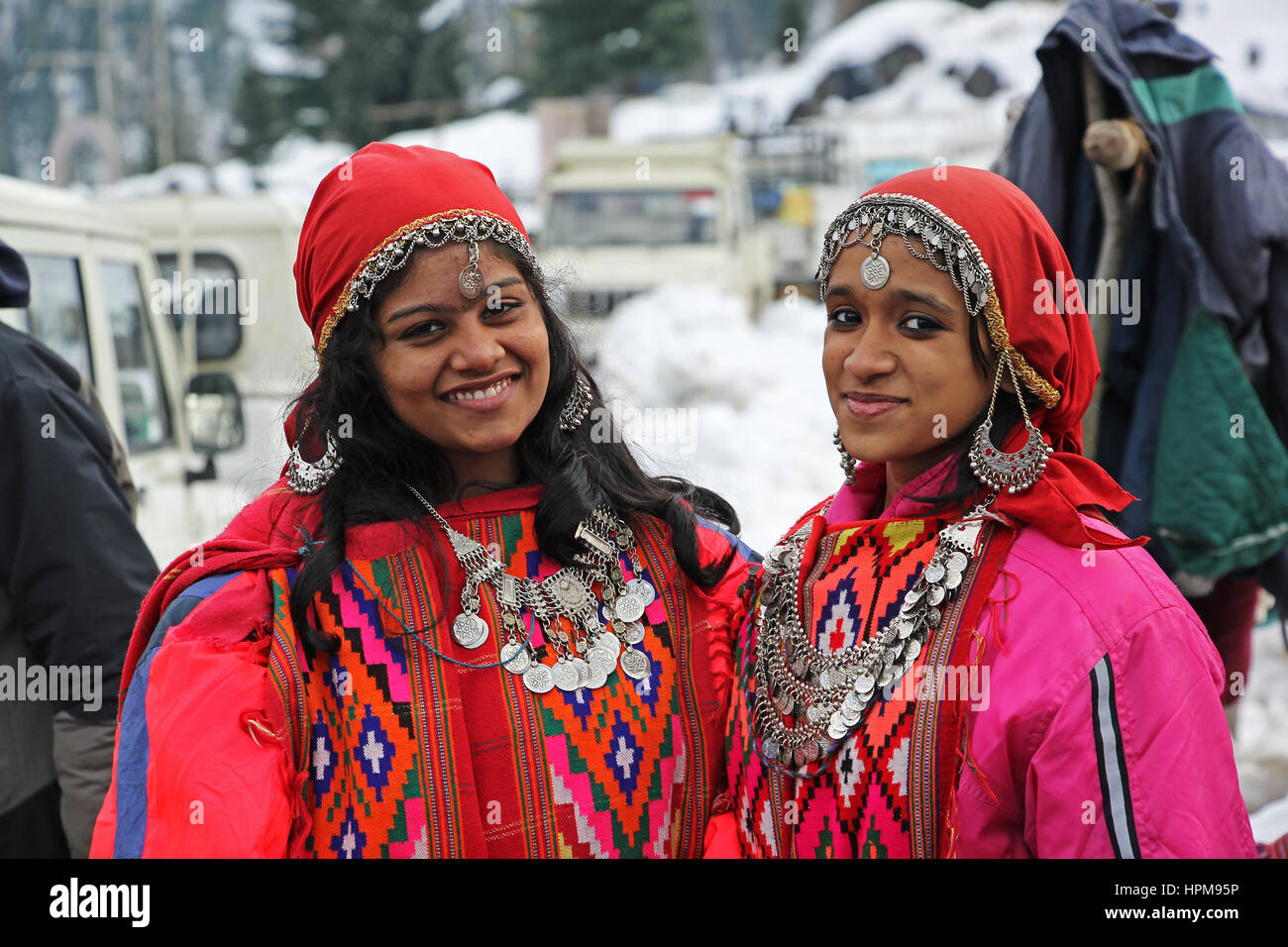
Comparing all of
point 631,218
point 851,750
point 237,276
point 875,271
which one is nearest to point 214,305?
point 237,276

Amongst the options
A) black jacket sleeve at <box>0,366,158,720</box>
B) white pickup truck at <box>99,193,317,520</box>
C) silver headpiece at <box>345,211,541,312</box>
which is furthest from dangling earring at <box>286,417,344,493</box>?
white pickup truck at <box>99,193,317,520</box>

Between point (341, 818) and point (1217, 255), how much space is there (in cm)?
242

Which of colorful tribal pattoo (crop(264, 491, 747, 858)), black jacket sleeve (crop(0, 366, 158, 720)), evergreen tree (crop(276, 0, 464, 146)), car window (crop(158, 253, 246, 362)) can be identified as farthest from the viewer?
evergreen tree (crop(276, 0, 464, 146))

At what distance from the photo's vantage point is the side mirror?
4.15 metres

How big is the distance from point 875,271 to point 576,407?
0.68 metres

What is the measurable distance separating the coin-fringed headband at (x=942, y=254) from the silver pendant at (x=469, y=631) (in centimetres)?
80

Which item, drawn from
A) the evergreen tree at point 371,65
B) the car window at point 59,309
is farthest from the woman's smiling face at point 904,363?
the evergreen tree at point 371,65

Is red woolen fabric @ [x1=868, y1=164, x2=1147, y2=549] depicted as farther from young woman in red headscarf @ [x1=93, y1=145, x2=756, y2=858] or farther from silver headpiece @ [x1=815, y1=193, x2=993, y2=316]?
young woman in red headscarf @ [x1=93, y1=145, x2=756, y2=858]

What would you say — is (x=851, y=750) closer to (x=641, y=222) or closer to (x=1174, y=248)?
(x=1174, y=248)

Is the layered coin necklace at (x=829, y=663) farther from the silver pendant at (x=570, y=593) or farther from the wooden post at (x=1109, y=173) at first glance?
the wooden post at (x=1109, y=173)

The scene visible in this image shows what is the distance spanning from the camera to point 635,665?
75.3 inches

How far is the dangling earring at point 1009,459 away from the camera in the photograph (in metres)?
1.63

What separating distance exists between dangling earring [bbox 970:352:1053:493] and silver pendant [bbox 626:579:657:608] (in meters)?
0.58

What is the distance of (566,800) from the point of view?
184 centimetres
